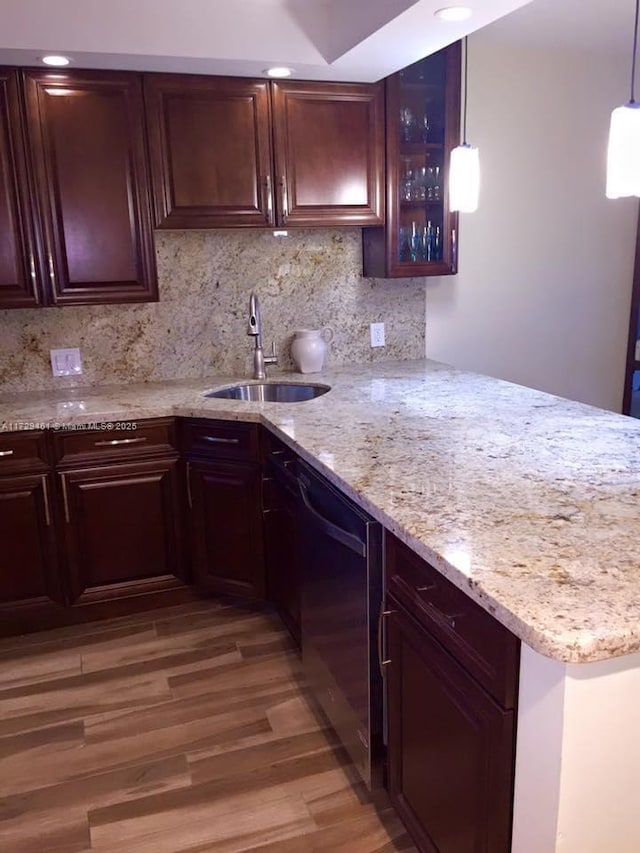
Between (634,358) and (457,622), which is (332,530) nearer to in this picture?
(457,622)

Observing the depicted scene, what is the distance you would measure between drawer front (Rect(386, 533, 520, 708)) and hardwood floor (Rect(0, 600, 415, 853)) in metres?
0.76

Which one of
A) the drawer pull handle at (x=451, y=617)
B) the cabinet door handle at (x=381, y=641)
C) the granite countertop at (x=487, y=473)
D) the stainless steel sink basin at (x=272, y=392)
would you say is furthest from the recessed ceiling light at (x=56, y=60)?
the drawer pull handle at (x=451, y=617)

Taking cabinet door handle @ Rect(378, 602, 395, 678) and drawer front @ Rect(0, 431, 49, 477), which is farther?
drawer front @ Rect(0, 431, 49, 477)

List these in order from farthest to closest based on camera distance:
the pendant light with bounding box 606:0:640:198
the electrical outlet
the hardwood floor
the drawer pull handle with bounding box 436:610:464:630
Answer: the electrical outlet < the hardwood floor < the pendant light with bounding box 606:0:640:198 < the drawer pull handle with bounding box 436:610:464:630

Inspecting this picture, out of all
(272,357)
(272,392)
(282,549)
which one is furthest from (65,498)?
(272,357)

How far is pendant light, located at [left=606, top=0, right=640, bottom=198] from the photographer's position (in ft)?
5.58

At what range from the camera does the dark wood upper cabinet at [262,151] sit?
2807 mm

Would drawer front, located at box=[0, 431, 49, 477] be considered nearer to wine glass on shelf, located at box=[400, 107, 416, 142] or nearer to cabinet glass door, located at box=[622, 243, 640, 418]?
wine glass on shelf, located at box=[400, 107, 416, 142]

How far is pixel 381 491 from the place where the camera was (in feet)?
5.55

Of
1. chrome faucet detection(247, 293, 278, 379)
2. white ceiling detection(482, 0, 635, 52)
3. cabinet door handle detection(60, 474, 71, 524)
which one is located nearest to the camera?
cabinet door handle detection(60, 474, 71, 524)

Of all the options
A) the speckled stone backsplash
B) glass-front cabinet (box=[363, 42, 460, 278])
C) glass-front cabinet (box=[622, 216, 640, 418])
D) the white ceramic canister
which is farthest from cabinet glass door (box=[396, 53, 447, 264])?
glass-front cabinet (box=[622, 216, 640, 418])

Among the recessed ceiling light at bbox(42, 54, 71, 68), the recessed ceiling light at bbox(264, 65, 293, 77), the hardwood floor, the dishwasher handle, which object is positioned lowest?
the hardwood floor

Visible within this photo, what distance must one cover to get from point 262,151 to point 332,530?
175 centimetres

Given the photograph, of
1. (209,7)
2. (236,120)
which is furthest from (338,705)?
(209,7)
